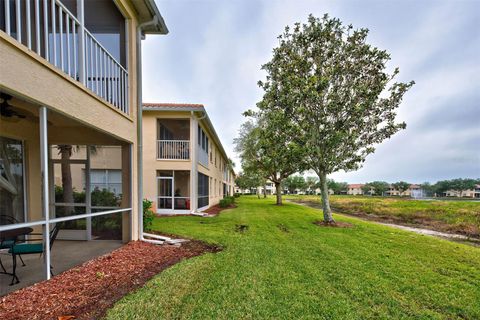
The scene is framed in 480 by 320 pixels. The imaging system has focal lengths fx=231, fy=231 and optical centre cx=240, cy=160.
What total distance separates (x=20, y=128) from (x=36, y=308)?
4.24 m

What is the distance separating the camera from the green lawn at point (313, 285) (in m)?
3.22

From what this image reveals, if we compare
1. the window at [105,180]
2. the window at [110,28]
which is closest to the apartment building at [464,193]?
the window at [105,180]

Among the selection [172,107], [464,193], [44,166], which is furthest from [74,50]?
[464,193]

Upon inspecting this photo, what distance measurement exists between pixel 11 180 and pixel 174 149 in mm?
Answer: 8958

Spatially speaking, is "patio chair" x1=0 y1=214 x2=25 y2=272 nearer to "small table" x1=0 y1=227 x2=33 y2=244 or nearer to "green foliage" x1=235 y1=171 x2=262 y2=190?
"small table" x1=0 y1=227 x2=33 y2=244

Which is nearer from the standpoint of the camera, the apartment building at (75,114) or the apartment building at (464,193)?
the apartment building at (75,114)

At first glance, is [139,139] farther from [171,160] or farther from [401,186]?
[401,186]

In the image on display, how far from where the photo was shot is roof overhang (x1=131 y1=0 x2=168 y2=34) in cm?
604

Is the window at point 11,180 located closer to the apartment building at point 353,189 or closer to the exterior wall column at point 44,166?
the exterior wall column at point 44,166

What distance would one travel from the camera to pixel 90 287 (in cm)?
372

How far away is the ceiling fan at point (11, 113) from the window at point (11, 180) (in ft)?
1.97

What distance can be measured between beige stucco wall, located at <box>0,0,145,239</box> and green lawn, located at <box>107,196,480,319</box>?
10.3ft

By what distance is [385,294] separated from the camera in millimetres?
3840

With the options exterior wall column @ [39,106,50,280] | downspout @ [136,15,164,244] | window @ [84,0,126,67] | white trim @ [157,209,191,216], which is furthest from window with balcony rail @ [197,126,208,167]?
exterior wall column @ [39,106,50,280]
